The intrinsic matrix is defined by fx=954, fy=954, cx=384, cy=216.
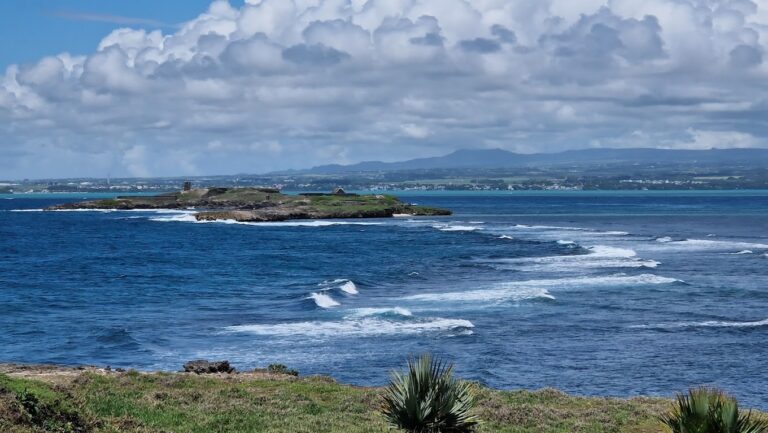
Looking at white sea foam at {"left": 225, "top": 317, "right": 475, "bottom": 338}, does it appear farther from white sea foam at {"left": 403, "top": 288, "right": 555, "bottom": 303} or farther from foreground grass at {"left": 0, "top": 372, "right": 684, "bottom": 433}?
foreground grass at {"left": 0, "top": 372, "right": 684, "bottom": 433}

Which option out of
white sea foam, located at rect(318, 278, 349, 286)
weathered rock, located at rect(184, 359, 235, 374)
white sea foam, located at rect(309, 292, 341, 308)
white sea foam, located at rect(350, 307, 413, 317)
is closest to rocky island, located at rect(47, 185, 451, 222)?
white sea foam, located at rect(318, 278, 349, 286)

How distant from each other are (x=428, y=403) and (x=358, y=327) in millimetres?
23646

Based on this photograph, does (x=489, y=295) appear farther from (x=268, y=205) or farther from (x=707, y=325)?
(x=268, y=205)

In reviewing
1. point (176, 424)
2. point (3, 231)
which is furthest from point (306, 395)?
point (3, 231)

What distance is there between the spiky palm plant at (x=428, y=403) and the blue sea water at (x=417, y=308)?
41.4ft

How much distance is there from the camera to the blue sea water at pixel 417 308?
1288 inches

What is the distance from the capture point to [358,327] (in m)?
40.3

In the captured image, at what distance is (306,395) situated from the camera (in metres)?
23.5

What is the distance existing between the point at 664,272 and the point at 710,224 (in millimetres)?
68713

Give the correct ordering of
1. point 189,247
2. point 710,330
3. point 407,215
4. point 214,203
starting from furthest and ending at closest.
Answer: point 214,203 < point 407,215 < point 189,247 < point 710,330

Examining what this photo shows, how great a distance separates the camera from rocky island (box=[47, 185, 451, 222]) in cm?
15050

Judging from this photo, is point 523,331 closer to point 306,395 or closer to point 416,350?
point 416,350

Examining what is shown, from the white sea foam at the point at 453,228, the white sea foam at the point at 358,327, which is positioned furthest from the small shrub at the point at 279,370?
the white sea foam at the point at 453,228

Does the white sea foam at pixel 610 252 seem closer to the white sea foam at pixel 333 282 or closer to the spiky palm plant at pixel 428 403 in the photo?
the white sea foam at pixel 333 282
